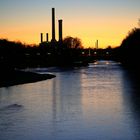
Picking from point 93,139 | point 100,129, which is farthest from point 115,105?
point 93,139

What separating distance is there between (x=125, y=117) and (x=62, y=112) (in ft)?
10.3

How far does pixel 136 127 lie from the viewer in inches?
584

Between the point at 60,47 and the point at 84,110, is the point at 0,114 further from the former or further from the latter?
the point at 60,47

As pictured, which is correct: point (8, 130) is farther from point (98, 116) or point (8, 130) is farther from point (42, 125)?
point (98, 116)

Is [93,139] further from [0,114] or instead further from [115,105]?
[115,105]

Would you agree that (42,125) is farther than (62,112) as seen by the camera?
No

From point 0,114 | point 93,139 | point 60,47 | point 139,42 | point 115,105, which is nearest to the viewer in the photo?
point 93,139

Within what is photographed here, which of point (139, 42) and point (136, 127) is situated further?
point (139, 42)

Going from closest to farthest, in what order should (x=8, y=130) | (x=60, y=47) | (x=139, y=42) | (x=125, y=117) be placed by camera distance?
1. (x=8, y=130)
2. (x=125, y=117)
3. (x=139, y=42)
4. (x=60, y=47)

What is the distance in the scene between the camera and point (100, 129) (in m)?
14.6

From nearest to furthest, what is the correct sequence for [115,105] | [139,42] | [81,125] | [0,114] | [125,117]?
[81,125] < [125,117] < [0,114] < [115,105] < [139,42]

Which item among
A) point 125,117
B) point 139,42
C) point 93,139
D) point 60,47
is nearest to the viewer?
point 93,139

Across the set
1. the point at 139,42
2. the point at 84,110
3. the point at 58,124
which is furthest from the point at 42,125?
the point at 139,42

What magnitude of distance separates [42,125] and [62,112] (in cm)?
373
